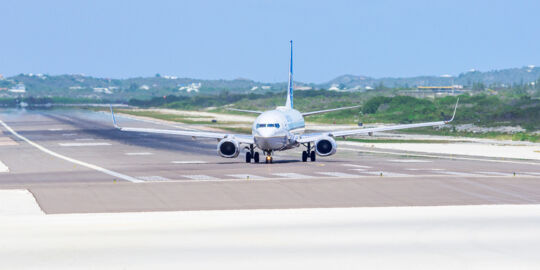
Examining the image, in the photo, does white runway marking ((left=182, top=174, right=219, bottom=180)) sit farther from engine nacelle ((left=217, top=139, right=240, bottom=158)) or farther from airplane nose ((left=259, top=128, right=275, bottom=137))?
engine nacelle ((left=217, top=139, right=240, bottom=158))

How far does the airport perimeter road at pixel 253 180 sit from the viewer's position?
110ft

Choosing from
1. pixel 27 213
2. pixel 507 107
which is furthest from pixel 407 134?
pixel 27 213

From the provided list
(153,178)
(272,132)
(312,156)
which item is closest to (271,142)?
(272,132)

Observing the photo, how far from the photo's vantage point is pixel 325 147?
56188mm

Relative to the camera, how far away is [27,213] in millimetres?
29609

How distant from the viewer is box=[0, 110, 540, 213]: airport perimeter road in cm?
3344

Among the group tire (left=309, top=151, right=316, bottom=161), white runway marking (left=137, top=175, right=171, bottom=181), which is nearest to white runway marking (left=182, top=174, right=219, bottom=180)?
white runway marking (left=137, top=175, right=171, bottom=181)

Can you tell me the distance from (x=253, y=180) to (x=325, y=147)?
1552 cm

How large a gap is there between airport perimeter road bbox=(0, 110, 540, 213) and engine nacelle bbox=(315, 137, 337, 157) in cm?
91

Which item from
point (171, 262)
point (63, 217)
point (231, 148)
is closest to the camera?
point (171, 262)

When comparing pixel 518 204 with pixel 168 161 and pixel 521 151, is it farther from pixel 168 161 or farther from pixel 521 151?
pixel 521 151

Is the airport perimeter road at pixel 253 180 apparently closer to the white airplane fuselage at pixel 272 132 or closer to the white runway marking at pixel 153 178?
the white runway marking at pixel 153 178

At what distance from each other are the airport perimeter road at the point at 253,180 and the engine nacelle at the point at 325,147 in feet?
2.97

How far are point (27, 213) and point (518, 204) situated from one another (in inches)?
756
